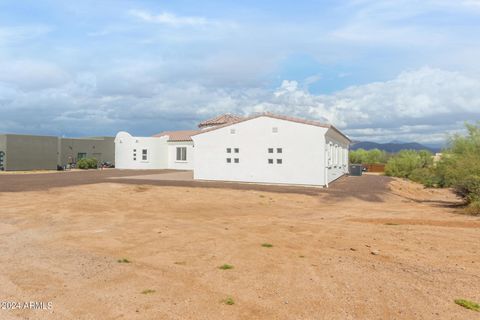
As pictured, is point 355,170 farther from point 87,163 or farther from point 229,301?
point 229,301

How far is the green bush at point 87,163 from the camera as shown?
43.8 m

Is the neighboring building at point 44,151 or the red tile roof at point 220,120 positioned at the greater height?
the red tile roof at point 220,120

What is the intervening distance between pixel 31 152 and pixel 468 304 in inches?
1714

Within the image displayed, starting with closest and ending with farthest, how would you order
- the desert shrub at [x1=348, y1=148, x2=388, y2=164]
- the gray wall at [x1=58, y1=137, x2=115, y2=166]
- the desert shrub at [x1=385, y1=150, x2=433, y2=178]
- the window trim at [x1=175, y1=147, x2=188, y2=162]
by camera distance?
the desert shrub at [x1=385, y1=150, x2=433, y2=178], the window trim at [x1=175, y1=147, x2=188, y2=162], the gray wall at [x1=58, y1=137, x2=115, y2=166], the desert shrub at [x1=348, y1=148, x2=388, y2=164]

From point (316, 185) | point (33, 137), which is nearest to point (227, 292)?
point (316, 185)

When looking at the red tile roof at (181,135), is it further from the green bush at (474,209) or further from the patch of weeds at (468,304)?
the patch of weeds at (468,304)

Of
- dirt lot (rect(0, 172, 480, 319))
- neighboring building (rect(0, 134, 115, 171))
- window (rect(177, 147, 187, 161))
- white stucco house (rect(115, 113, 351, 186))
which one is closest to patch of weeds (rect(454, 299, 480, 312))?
dirt lot (rect(0, 172, 480, 319))

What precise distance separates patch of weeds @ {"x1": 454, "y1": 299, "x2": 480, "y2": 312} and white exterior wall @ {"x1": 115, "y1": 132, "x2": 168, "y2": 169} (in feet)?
129

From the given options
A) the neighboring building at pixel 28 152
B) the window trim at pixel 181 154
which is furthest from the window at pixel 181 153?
the neighboring building at pixel 28 152

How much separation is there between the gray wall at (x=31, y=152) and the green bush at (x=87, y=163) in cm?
254

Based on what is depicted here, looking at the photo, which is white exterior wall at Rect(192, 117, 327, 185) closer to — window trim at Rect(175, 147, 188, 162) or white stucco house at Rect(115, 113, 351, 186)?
white stucco house at Rect(115, 113, 351, 186)

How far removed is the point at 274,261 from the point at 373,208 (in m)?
9.91

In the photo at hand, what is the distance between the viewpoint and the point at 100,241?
30.3 ft

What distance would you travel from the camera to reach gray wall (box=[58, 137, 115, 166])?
44.5 m
